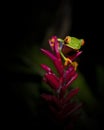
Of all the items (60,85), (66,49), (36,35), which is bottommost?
(36,35)

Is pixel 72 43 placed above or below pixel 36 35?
above

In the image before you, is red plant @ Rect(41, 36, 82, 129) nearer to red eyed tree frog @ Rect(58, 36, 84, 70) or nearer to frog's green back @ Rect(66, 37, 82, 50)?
red eyed tree frog @ Rect(58, 36, 84, 70)

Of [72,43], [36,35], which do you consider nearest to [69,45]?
[72,43]

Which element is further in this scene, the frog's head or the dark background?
the dark background

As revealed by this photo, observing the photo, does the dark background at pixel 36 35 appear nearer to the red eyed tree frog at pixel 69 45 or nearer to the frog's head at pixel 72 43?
the red eyed tree frog at pixel 69 45

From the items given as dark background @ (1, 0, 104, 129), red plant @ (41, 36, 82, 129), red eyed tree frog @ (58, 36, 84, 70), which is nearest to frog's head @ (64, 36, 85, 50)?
red eyed tree frog @ (58, 36, 84, 70)

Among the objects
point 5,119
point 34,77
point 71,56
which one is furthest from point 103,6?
point 71,56

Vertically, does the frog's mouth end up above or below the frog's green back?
below

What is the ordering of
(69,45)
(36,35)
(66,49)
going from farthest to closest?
(36,35) → (66,49) → (69,45)

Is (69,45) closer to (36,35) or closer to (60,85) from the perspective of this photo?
(60,85)

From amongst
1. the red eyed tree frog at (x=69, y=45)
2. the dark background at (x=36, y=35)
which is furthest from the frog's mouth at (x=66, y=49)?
the dark background at (x=36, y=35)
